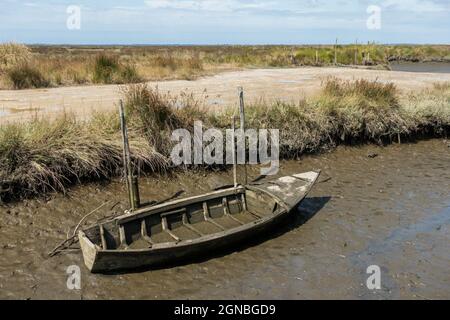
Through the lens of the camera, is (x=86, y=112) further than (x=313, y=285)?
Yes

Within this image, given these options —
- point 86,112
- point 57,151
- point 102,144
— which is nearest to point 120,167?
point 102,144

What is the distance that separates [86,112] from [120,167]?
3942 millimetres

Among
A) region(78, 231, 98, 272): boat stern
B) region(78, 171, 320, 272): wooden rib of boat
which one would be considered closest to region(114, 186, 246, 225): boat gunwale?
region(78, 171, 320, 272): wooden rib of boat

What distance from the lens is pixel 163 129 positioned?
1139 cm

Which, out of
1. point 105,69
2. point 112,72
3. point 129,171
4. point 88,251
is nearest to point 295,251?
point 129,171

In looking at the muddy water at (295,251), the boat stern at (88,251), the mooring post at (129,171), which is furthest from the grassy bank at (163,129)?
the boat stern at (88,251)

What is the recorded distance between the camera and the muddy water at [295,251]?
7.07 metres

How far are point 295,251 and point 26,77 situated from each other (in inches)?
668

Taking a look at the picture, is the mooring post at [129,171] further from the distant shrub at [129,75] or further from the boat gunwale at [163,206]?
the distant shrub at [129,75]

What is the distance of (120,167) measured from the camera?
1045 centimetres

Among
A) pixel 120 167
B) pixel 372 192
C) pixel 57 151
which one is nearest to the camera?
pixel 57 151

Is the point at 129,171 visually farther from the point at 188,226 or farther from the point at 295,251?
the point at 295,251

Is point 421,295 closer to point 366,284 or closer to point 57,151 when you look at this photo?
point 366,284
